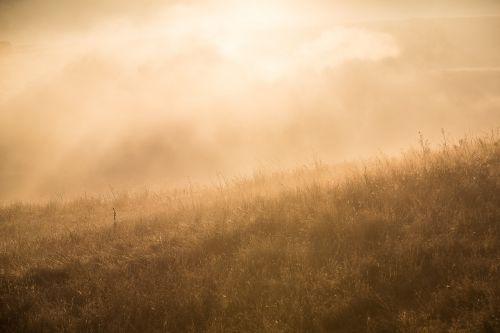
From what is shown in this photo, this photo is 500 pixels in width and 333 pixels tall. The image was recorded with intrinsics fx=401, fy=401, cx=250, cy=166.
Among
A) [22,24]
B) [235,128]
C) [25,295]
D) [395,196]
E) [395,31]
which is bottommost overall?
[25,295]

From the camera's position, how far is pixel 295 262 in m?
5.62

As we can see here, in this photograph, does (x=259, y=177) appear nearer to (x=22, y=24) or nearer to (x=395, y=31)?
(x=395, y=31)

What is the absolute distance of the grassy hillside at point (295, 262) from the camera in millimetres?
4609

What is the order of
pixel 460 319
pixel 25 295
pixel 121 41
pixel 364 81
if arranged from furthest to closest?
pixel 121 41, pixel 364 81, pixel 25 295, pixel 460 319

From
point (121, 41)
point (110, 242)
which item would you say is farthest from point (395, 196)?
point (121, 41)

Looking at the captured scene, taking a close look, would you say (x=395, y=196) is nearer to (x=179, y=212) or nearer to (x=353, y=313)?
(x=353, y=313)

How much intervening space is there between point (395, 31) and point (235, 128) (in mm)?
22892

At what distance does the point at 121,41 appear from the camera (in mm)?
34969

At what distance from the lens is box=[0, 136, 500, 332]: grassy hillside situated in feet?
15.1

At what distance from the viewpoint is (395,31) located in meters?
36.3

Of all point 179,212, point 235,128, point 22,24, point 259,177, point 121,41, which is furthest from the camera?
point 22,24

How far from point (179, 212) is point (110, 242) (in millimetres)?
1670

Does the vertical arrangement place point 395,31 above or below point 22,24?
below

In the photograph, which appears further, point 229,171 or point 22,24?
point 22,24
